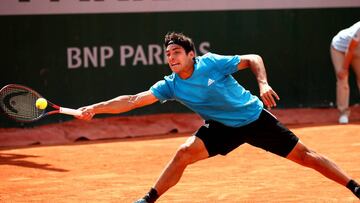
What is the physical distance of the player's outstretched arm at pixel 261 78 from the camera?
209 inches

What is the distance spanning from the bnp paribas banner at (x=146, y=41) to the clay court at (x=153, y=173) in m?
1.19

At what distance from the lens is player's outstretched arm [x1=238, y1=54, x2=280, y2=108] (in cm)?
530

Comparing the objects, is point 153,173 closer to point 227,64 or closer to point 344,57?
point 227,64

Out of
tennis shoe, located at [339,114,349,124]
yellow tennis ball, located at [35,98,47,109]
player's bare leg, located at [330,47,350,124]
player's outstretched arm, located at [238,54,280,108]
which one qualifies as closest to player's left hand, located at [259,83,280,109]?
player's outstretched arm, located at [238,54,280,108]

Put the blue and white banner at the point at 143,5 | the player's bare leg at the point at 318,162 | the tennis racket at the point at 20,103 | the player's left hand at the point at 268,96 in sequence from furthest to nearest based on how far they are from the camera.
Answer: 1. the blue and white banner at the point at 143,5
2. the tennis racket at the point at 20,103
3. the player's bare leg at the point at 318,162
4. the player's left hand at the point at 268,96

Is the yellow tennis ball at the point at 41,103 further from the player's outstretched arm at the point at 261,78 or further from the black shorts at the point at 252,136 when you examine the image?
the player's outstretched arm at the point at 261,78

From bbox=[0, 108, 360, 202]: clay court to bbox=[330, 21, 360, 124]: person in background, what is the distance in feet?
3.17

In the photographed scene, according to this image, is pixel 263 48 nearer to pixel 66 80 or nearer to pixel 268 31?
pixel 268 31

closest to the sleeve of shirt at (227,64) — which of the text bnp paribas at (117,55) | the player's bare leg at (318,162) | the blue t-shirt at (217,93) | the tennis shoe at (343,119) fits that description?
the blue t-shirt at (217,93)

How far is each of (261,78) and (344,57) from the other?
22.5 feet

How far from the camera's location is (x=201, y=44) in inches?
502

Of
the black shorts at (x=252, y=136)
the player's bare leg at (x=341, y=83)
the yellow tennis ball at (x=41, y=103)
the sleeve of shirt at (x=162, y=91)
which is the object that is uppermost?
the sleeve of shirt at (x=162, y=91)

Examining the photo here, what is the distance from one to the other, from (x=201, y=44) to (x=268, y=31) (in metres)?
1.27

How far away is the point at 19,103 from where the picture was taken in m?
6.55
